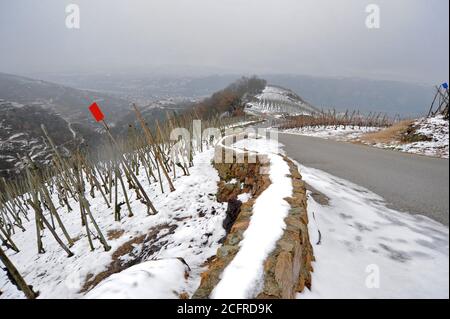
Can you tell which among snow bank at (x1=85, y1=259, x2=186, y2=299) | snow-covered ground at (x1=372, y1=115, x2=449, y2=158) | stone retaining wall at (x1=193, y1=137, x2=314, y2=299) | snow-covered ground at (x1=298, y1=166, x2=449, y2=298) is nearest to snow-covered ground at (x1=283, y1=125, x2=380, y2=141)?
snow-covered ground at (x1=372, y1=115, x2=449, y2=158)

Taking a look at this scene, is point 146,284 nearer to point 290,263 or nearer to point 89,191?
point 290,263

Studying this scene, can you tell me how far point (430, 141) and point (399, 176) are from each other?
5486 millimetres

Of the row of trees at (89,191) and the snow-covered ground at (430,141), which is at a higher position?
the snow-covered ground at (430,141)

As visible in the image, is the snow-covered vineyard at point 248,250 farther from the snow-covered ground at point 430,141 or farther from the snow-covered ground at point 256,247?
the snow-covered ground at point 430,141

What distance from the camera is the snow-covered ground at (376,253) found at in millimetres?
1720

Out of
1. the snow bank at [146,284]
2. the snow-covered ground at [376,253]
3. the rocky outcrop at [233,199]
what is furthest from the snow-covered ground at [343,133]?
the snow bank at [146,284]

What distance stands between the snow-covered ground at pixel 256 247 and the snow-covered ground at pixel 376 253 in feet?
2.03

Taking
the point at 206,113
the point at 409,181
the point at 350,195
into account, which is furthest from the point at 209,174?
the point at 206,113

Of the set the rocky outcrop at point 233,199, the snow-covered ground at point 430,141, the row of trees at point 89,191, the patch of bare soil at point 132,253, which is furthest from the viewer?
the snow-covered ground at point 430,141

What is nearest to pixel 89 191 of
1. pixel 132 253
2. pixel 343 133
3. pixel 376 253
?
pixel 132 253

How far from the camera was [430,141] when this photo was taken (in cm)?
823

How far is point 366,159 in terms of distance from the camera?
6832 mm

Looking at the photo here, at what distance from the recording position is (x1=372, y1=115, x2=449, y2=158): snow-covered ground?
7.36 metres

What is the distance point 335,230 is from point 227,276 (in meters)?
2.10
